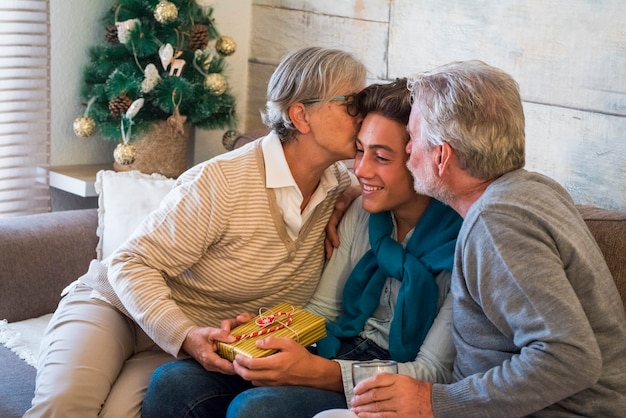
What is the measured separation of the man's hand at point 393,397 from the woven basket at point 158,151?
59.0 inches

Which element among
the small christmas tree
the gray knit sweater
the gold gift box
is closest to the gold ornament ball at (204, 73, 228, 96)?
the small christmas tree

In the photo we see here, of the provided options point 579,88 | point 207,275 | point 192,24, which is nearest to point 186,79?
point 192,24

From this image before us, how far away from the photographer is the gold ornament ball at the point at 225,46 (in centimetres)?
302

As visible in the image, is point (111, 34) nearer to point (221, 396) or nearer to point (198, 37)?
point (198, 37)

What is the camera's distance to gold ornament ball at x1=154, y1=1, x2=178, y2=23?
2834mm

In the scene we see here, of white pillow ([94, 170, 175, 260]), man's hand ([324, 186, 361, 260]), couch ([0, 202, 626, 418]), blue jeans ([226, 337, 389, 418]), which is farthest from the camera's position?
white pillow ([94, 170, 175, 260])

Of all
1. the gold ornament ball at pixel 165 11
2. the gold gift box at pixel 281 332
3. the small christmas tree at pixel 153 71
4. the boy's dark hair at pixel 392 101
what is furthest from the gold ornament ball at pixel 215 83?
the gold gift box at pixel 281 332

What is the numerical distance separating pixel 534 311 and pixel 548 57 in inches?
40.6

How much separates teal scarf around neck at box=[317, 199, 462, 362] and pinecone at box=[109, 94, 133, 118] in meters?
1.09

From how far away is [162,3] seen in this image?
9.32ft

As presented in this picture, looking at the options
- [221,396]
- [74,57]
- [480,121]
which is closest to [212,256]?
[221,396]

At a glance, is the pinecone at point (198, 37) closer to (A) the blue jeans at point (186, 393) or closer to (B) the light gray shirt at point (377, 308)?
(B) the light gray shirt at point (377, 308)

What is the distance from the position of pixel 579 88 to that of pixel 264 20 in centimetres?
135

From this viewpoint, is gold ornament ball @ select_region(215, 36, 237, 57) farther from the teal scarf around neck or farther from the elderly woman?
the teal scarf around neck
